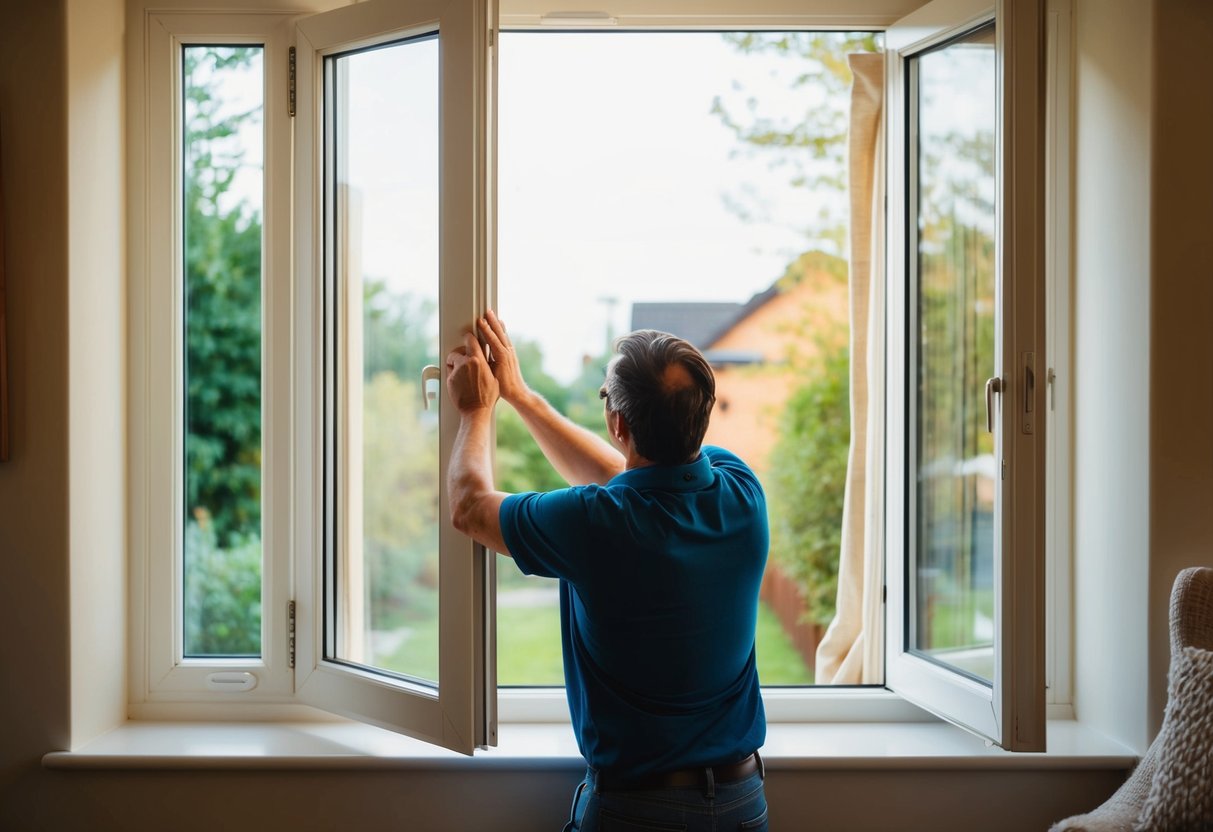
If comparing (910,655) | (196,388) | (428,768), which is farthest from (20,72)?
(910,655)

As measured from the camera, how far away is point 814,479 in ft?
14.1

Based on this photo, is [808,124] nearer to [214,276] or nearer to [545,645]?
[214,276]

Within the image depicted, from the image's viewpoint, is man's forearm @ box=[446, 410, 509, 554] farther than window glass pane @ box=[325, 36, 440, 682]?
No

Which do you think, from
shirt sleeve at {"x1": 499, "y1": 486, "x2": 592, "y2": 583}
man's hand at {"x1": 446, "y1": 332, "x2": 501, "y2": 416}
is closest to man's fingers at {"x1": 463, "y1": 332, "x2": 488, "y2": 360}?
man's hand at {"x1": 446, "y1": 332, "x2": 501, "y2": 416}

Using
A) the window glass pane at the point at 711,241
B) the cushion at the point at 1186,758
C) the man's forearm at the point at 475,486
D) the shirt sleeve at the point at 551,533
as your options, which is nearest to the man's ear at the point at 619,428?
the shirt sleeve at the point at 551,533

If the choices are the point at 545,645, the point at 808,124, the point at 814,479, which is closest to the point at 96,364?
the point at 808,124

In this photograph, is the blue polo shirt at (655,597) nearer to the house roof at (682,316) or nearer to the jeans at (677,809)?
the jeans at (677,809)

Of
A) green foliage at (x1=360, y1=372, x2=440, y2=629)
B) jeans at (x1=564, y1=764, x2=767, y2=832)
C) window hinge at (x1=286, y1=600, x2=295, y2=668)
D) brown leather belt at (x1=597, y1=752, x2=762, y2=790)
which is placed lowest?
jeans at (x1=564, y1=764, x2=767, y2=832)

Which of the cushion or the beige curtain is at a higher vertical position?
the beige curtain

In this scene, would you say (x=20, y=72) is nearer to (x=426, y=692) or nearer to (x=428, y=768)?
(x=426, y=692)

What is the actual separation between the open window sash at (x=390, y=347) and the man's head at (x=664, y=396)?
0.39m

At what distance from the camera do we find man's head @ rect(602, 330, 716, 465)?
1.36m

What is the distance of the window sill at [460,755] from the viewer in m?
1.75

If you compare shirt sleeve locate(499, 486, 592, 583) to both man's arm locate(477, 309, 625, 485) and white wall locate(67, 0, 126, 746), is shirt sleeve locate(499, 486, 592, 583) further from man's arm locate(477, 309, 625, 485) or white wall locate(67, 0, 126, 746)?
white wall locate(67, 0, 126, 746)
